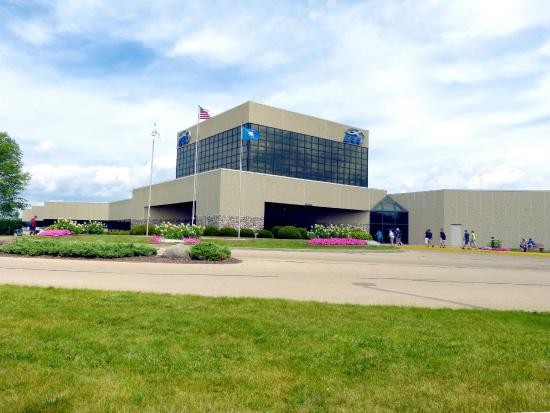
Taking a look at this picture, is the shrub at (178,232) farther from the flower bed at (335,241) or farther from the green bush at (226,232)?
the flower bed at (335,241)

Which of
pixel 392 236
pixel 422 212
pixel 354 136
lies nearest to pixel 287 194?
pixel 392 236

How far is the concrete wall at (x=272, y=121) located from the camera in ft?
164

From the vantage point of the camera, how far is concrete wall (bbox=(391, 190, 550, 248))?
4209 cm

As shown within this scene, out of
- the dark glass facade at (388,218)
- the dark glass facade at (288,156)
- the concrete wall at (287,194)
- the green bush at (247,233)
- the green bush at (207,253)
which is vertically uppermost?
the dark glass facade at (288,156)

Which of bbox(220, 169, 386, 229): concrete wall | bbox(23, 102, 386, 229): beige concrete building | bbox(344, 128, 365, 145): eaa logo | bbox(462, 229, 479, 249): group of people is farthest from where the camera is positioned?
bbox(344, 128, 365, 145): eaa logo

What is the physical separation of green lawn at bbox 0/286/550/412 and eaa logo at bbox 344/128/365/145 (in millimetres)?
52986

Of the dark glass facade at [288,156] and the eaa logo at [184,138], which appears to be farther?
the eaa logo at [184,138]

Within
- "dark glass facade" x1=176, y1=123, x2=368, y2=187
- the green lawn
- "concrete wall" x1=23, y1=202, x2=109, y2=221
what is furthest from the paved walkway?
"concrete wall" x1=23, y1=202, x2=109, y2=221

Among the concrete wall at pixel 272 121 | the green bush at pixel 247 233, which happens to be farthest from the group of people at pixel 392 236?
the concrete wall at pixel 272 121

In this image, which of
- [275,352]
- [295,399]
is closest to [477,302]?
[275,352]

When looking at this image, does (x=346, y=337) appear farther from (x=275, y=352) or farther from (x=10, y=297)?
(x=10, y=297)

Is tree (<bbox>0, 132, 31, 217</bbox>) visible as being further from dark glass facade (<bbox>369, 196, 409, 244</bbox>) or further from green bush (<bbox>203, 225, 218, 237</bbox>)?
dark glass facade (<bbox>369, 196, 409, 244</bbox>)

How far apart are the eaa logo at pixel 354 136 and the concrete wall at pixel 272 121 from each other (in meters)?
0.62

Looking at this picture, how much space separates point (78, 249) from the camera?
16.7m
